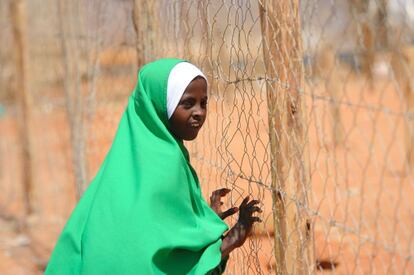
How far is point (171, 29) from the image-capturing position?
13.5 feet

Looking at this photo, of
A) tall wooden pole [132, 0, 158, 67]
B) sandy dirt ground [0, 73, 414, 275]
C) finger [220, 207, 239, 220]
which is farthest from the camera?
tall wooden pole [132, 0, 158, 67]

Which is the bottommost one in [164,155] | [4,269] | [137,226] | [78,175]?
[4,269]

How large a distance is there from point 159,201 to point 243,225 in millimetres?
294

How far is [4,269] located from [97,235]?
3.95 m

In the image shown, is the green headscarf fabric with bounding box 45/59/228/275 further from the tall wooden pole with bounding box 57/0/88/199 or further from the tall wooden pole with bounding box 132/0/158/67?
the tall wooden pole with bounding box 57/0/88/199

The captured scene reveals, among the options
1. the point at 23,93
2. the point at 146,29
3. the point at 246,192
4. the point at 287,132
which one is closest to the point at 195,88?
the point at 287,132

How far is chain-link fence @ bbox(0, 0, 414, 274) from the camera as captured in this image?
2.75m

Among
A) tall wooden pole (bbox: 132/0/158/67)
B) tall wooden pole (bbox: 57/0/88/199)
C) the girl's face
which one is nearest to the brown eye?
the girl's face

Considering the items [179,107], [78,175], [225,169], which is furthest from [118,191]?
[78,175]

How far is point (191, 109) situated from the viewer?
277 centimetres

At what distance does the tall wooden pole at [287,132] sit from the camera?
8.86 ft

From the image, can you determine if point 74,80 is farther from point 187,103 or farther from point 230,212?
point 187,103

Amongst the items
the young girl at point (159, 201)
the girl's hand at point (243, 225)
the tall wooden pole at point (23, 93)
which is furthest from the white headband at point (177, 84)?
the tall wooden pole at point (23, 93)

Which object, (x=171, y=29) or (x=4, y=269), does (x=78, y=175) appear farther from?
(x=171, y=29)
